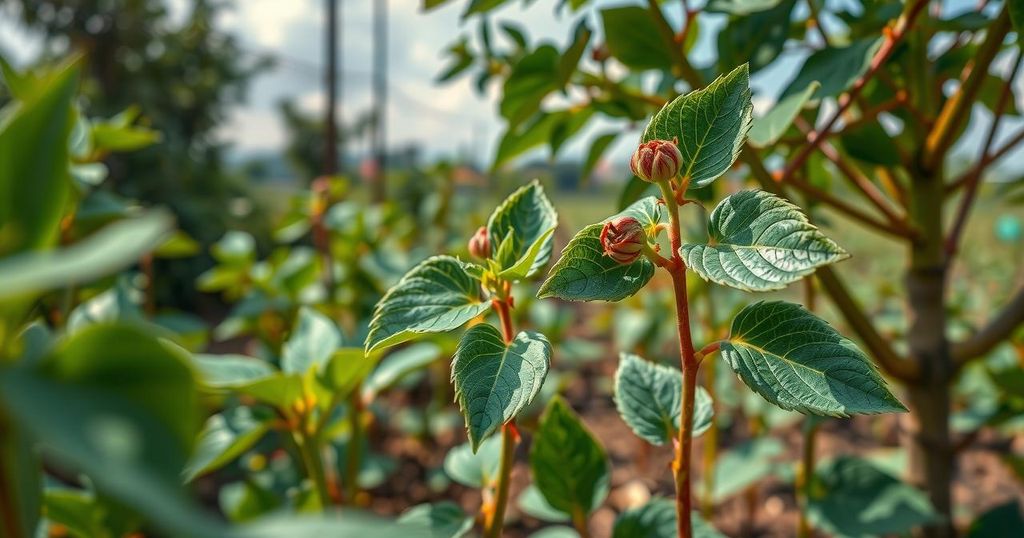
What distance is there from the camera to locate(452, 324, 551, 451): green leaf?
0.27 metres

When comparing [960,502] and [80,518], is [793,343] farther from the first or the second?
[960,502]

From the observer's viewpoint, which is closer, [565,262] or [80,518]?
[565,262]

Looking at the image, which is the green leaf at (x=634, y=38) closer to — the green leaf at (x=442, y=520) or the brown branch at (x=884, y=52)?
the brown branch at (x=884, y=52)

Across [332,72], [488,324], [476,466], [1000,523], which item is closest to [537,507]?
[476,466]

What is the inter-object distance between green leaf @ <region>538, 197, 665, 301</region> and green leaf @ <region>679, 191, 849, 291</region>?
0.02 meters

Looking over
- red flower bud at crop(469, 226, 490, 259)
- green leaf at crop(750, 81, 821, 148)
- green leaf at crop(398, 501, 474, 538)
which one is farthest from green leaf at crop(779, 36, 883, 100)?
green leaf at crop(398, 501, 474, 538)

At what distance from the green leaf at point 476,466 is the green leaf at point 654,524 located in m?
0.10

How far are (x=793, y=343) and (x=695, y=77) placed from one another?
0.25 meters

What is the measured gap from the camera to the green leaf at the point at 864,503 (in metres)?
0.54

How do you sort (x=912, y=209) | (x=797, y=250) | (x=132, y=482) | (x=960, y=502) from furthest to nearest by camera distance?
(x=960, y=502) < (x=912, y=209) < (x=797, y=250) < (x=132, y=482)

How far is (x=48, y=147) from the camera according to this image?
174 mm

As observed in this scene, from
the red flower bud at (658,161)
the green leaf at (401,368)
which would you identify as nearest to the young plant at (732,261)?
the red flower bud at (658,161)

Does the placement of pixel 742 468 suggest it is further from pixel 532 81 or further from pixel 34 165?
pixel 34 165

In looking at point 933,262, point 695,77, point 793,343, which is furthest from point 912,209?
point 793,343
